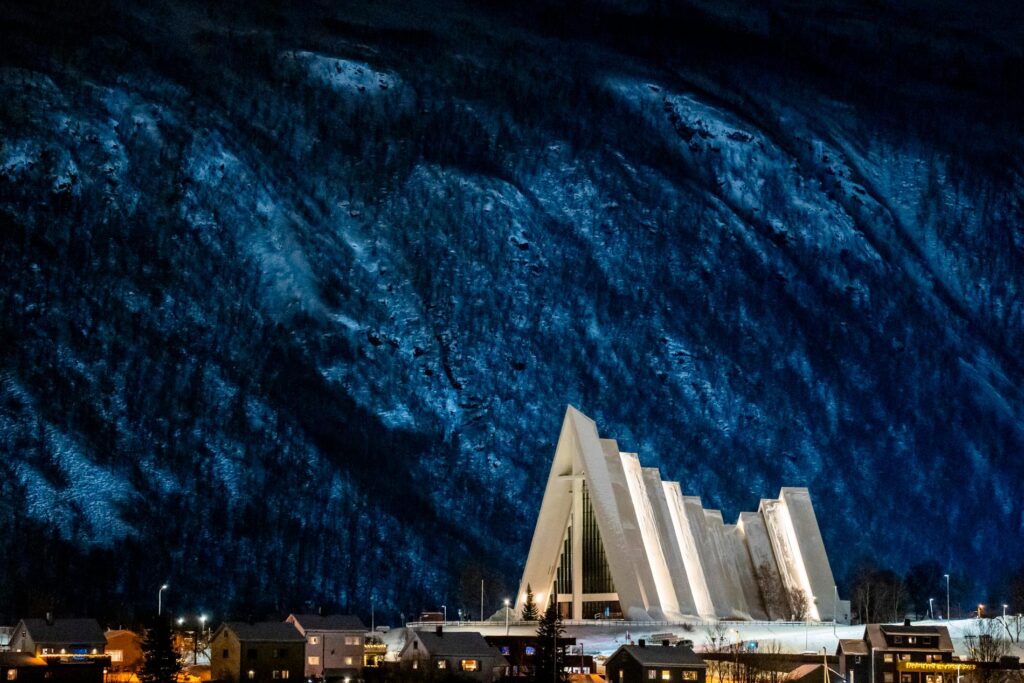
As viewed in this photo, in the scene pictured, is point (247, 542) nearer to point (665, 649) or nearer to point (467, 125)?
point (467, 125)

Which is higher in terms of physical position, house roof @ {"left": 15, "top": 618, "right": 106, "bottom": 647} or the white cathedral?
the white cathedral

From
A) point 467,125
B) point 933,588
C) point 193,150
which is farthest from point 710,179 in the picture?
point 933,588

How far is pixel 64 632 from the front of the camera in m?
49.5

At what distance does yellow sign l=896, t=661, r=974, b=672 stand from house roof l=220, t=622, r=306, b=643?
59.3 feet

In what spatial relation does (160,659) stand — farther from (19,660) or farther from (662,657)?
(662,657)

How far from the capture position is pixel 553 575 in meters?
68.8

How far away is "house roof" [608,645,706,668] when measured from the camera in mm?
44537

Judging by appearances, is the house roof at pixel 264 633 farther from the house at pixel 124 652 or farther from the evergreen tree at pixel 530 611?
the evergreen tree at pixel 530 611

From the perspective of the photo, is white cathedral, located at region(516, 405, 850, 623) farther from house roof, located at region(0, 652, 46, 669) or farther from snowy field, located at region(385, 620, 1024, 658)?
house roof, located at region(0, 652, 46, 669)

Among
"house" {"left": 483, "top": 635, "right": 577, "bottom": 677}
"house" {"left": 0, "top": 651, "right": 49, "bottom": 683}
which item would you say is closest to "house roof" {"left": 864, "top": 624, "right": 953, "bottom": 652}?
"house" {"left": 483, "top": 635, "right": 577, "bottom": 677}

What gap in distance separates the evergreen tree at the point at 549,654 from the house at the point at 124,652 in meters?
14.0

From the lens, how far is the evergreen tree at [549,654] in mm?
43281

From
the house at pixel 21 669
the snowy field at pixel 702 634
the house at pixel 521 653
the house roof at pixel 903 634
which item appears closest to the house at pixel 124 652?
the house at pixel 21 669

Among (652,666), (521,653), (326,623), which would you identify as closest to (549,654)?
(652,666)
